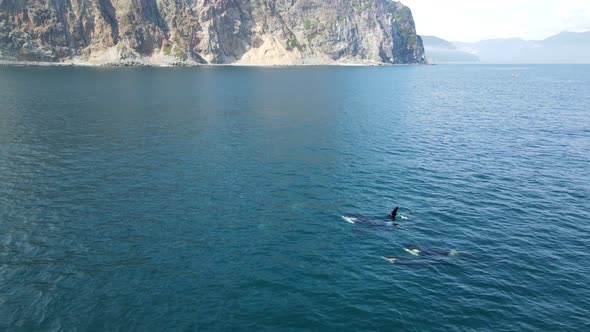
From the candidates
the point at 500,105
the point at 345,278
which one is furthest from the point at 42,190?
the point at 500,105

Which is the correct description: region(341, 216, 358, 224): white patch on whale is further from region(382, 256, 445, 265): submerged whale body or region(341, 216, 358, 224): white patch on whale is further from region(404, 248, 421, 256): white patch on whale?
region(382, 256, 445, 265): submerged whale body

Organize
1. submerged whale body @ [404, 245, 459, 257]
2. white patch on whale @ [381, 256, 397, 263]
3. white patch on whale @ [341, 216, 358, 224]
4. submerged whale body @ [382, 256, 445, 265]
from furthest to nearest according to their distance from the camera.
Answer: white patch on whale @ [341, 216, 358, 224] < submerged whale body @ [404, 245, 459, 257] < white patch on whale @ [381, 256, 397, 263] < submerged whale body @ [382, 256, 445, 265]

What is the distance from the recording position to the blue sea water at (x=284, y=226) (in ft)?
95.7

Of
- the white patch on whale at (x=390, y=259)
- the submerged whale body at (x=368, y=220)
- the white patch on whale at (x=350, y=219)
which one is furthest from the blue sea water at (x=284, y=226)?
the white patch on whale at (x=350, y=219)

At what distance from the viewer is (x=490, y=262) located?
120ft

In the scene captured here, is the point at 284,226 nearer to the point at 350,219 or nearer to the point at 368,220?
the point at 350,219

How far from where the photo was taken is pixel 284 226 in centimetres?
4331

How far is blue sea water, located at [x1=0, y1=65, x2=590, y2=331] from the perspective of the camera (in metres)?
29.2

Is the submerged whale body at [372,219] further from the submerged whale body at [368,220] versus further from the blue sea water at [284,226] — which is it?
the blue sea water at [284,226]

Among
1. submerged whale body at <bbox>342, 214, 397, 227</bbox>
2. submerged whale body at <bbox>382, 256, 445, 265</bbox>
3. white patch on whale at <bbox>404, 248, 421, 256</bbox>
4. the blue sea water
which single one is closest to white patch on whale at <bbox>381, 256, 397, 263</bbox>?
submerged whale body at <bbox>382, 256, 445, 265</bbox>

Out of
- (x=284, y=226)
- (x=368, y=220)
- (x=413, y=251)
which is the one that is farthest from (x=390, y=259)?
(x=284, y=226)

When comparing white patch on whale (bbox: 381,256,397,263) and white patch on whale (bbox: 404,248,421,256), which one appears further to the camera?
white patch on whale (bbox: 404,248,421,256)

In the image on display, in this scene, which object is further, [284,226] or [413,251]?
[284,226]

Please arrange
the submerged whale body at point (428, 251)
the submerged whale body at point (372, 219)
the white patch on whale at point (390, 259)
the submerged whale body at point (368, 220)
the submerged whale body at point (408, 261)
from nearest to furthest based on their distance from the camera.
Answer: the submerged whale body at point (408, 261), the white patch on whale at point (390, 259), the submerged whale body at point (428, 251), the submerged whale body at point (368, 220), the submerged whale body at point (372, 219)
